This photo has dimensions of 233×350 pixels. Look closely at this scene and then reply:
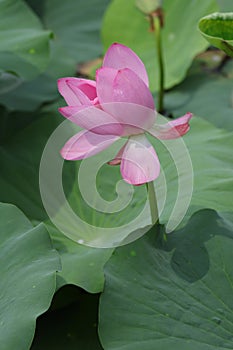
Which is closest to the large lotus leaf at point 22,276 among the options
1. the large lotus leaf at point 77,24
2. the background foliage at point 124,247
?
the background foliage at point 124,247

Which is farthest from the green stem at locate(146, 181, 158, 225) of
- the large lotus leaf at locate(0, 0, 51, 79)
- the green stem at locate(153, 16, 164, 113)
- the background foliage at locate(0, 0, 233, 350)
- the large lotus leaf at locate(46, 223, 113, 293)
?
the green stem at locate(153, 16, 164, 113)

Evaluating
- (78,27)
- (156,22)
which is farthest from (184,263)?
(78,27)

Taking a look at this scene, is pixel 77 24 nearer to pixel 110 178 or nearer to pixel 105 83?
pixel 110 178

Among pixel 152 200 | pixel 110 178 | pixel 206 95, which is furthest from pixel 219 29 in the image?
pixel 206 95

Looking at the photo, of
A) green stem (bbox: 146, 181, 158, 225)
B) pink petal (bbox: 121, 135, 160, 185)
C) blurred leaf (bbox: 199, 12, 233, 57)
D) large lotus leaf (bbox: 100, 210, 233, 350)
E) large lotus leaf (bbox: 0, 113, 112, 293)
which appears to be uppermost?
blurred leaf (bbox: 199, 12, 233, 57)

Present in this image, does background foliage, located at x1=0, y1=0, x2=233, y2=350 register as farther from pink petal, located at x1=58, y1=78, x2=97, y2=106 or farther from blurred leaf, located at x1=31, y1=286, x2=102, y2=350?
pink petal, located at x1=58, y1=78, x2=97, y2=106

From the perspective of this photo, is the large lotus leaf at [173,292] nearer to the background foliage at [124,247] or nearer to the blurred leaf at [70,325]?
the background foliage at [124,247]
